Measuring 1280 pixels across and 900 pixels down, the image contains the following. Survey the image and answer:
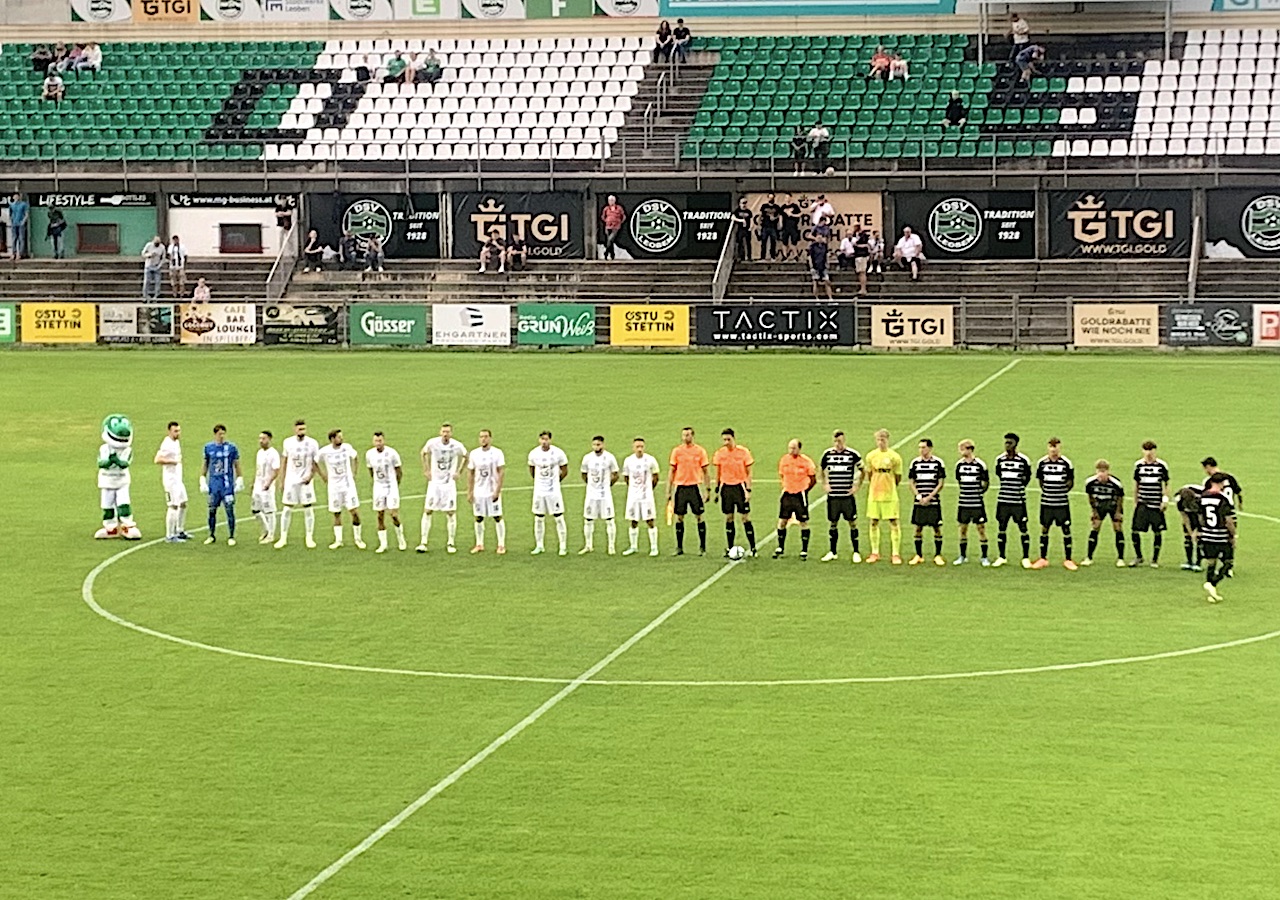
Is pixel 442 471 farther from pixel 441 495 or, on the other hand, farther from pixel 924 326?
pixel 924 326

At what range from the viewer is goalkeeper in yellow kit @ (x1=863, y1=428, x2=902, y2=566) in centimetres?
2809

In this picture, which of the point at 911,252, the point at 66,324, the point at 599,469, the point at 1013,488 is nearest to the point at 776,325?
the point at 911,252

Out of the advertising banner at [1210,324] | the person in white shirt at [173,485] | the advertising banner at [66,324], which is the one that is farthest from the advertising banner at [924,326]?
the person in white shirt at [173,485]

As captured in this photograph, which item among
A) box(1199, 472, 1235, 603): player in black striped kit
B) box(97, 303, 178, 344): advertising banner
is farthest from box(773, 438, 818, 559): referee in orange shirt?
box(97, 303, 178, 344): advertising banner

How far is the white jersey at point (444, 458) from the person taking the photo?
29.0 m

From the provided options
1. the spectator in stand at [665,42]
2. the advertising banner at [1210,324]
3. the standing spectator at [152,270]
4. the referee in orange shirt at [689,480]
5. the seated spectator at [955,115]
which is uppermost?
the spectator in stand at [665,42]

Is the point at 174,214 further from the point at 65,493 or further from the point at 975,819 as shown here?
the point at 975,819

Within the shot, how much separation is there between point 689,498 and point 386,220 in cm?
3422

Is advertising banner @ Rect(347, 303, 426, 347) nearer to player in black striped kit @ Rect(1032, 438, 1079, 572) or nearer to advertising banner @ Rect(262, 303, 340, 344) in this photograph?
advertising banner @ Rect(262, 303, 340, 344)

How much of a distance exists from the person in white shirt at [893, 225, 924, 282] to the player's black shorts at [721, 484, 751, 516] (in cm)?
2776

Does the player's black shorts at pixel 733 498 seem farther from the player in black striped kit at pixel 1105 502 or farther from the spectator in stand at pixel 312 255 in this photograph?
the spectator in stand at pixel 312 255

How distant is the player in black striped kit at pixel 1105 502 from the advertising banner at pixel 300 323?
3095 cm

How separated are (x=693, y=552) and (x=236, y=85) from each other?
136 ft

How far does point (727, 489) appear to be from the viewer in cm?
2844
